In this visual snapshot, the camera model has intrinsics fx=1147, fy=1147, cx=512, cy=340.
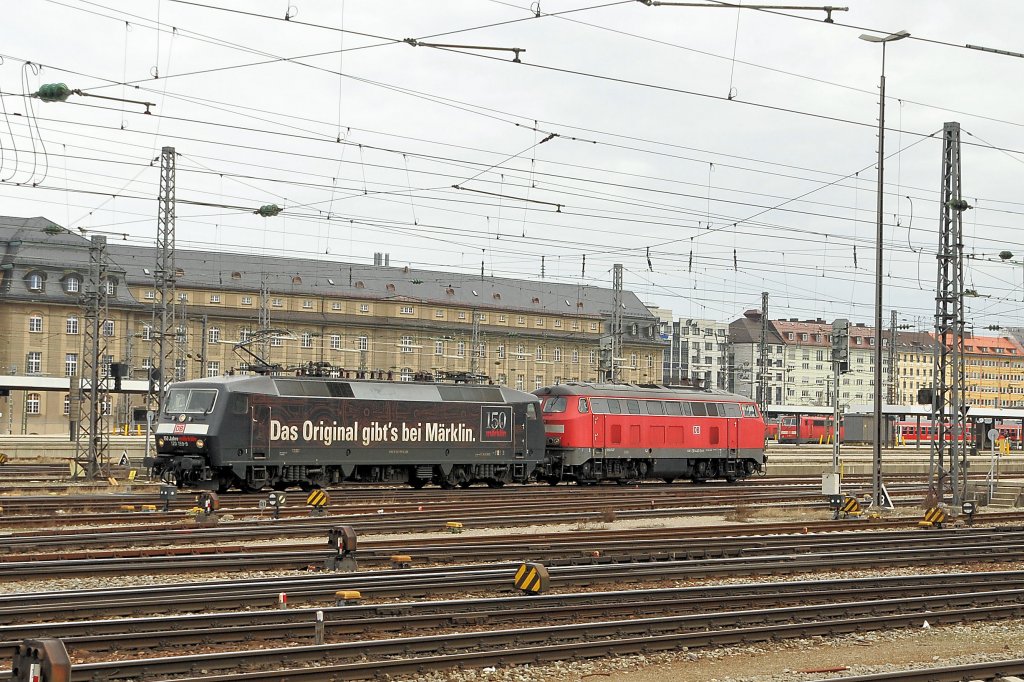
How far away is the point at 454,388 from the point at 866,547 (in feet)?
59.4

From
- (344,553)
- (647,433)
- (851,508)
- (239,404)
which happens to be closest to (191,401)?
(239,404)

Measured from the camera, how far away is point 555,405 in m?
42.6

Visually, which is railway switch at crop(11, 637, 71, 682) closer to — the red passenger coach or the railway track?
the railway track

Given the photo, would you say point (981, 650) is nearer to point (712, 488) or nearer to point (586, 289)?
point (712, 488)

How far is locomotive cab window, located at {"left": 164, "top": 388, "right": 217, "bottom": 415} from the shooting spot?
33.5 meters

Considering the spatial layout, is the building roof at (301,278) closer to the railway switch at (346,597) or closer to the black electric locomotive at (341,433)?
the black electric locomotive at (341,433)

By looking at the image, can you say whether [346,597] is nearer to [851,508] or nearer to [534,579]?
[534,579]

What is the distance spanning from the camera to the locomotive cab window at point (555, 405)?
42.3 meters

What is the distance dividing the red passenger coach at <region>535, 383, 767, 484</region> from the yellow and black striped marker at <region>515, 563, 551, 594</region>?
84.0ft

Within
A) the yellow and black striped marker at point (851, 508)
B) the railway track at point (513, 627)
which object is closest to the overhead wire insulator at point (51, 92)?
the railway track at point (513, 627)

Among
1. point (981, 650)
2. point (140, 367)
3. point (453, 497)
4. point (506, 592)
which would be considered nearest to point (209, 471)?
point (453, 497)

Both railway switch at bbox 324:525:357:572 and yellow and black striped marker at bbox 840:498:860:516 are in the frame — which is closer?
railway switch at bbox 324:525:357:572

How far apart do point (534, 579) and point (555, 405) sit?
87.0ft

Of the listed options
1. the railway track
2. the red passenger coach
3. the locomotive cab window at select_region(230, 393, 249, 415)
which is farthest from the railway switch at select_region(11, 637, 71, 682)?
the red passenger coach
